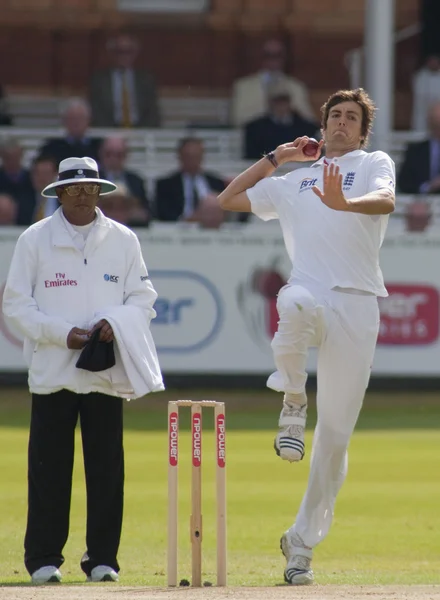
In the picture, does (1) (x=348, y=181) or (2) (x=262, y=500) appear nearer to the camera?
(1) (x=348, y=181)

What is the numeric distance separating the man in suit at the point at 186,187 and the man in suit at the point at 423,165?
7.22 feet

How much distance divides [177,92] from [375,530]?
1375 centimetres

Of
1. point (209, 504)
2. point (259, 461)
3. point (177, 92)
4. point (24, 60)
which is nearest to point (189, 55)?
point (177, 92)

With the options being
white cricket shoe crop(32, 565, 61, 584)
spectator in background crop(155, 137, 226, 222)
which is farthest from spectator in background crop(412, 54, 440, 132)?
white cricket shoe crop(32, 565, 61, 584)

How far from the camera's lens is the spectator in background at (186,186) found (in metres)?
16.6

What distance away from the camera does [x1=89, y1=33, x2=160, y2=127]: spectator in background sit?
18.8 meters

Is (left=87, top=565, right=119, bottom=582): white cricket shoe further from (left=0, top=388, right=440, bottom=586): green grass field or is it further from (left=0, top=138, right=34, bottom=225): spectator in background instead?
(left=0, top=138, right=34, bottom=225): spectator in background

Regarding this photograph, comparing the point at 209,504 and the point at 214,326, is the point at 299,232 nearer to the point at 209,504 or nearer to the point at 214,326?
the point at 209,504

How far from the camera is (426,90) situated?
787 inches

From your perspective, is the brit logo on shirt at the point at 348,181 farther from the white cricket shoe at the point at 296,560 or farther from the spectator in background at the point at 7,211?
the spectator in background at the point at 7,211

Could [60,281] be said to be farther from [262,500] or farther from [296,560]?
[262,500]

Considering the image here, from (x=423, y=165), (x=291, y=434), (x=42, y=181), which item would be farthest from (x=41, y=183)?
(x=291, y=434)

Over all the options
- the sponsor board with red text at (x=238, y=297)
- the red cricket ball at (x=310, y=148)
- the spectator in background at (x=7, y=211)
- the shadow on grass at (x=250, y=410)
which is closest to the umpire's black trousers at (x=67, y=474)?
the red cricket ball at (x=310, y=148)

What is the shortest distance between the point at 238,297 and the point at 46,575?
8.70m
